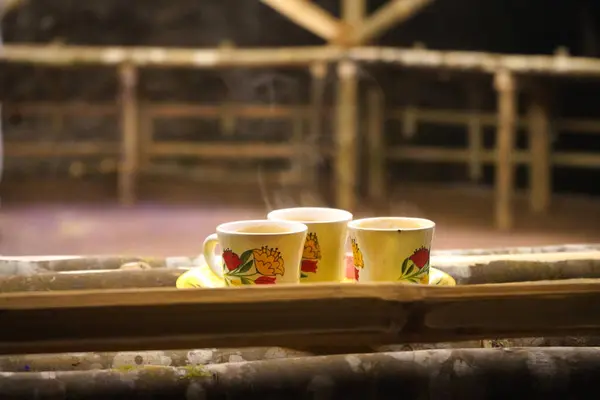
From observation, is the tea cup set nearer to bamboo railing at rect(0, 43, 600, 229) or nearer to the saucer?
the saucer

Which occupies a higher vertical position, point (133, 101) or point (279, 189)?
point (133, 101)

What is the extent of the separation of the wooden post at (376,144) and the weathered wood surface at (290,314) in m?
4.04

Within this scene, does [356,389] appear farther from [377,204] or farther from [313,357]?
[377,204]

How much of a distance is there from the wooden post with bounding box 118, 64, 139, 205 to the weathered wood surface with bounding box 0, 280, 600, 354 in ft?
11.8

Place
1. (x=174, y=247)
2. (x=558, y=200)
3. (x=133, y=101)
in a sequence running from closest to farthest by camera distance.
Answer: (x=174, y=247)
(x=133, y=101)
(x=558, y=200)

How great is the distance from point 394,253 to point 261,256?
5.6 inches

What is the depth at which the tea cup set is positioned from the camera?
74 cm

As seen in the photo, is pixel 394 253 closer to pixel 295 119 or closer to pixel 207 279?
pixel 207 279

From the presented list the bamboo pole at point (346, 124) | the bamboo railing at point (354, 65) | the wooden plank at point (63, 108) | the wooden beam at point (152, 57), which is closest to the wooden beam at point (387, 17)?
the bamboo railing at point (354, 65)

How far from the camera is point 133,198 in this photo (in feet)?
14.3

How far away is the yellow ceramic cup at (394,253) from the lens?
76 centimetres

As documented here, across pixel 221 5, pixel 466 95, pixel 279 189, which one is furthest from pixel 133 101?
pixel 466 95

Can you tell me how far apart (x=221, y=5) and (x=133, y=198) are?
224 centimetres

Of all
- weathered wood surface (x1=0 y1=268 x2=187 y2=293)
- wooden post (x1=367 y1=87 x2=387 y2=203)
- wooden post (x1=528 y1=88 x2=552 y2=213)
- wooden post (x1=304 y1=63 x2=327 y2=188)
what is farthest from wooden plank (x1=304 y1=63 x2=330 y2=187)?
weathered wood surface (x1=0 y1=268 x2=187 y2=293)
